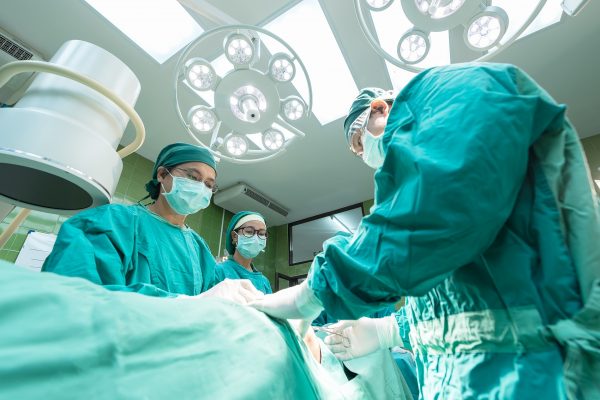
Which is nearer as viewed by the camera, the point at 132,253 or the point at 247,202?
the point at 132,253

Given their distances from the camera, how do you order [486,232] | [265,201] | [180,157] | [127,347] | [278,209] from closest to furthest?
1. [127,347]
2. [486,232]
3. [180,157]
4. [265,201]
5. [278,209]

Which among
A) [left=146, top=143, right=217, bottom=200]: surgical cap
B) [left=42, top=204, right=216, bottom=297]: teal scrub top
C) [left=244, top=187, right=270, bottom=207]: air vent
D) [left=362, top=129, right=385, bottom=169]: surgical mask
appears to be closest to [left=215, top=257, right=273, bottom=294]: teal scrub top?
[left=42, top=204, right=216, bottom=297]: teal scrub top

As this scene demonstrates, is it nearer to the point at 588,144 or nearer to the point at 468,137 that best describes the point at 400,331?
the point at 468,137

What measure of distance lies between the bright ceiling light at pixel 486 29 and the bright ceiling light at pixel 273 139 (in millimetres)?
1005

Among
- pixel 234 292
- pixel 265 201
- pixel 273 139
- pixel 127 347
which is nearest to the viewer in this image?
pixel 127 347

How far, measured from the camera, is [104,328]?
390 millimetres

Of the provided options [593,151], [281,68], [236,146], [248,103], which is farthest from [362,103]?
[593,151]

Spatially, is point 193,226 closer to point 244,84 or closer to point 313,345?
point 244,84

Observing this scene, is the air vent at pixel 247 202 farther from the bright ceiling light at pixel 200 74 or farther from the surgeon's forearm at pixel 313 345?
the surgeon's forearm at pixel 313 345

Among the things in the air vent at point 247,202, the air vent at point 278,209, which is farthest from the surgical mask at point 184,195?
the air vent at point 278,209

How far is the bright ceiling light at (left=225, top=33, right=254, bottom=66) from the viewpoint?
137cm

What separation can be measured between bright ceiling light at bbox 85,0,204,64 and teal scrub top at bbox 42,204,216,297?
133cm

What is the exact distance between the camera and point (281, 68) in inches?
54.6

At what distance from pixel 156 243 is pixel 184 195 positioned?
0.94ft
